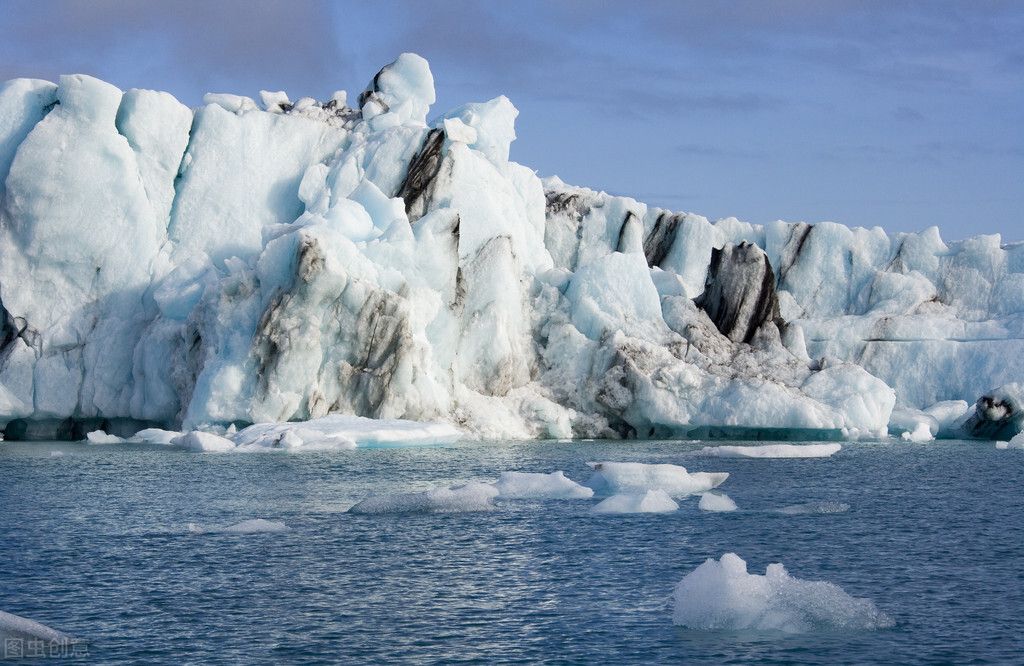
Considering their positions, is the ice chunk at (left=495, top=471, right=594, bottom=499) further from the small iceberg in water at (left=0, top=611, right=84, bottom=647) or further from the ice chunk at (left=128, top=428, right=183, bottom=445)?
the ice chunk at (left=128, top=428, right=183, bottom=445)

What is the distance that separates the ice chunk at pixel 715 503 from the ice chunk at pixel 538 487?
2400 mm

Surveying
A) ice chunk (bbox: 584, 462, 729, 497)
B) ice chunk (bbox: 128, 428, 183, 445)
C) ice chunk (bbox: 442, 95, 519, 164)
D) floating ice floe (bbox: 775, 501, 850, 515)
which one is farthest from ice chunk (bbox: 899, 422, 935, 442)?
ice chunk (bbox: 128, 428, 183, 445)

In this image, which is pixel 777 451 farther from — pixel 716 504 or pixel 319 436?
pixel 319 436

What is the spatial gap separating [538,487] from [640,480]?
2.20 m

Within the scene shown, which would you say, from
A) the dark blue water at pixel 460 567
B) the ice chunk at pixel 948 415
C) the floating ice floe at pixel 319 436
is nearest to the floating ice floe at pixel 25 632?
the dark blue water at pixel 460 567

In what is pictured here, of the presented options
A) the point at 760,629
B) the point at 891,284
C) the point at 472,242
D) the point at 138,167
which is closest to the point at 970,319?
the point at 891,284

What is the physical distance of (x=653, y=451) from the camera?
1462 inches

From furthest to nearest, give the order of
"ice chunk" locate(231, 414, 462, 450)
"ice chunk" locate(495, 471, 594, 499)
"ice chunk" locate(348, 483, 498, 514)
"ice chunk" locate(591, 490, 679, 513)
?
1. "ice chunk" locate(231, 414, 462, 450)
2. "ice chunk" locate(495, 471, 594, 499)
3. "ice chunk" locate(591, 490, 679, 513)
4. "ice chunk" locate(348, 483, 498, 514)

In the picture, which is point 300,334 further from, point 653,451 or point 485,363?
point 653,451

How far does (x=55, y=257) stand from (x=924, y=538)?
31.1 metres

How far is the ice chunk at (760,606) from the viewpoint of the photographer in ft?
45.4

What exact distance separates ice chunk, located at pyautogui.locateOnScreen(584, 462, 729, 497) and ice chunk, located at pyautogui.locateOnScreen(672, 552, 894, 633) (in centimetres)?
1109

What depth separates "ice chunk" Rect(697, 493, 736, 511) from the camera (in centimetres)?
2360

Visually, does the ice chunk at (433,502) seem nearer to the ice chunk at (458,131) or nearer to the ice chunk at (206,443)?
the ice chunk at (206,443)
